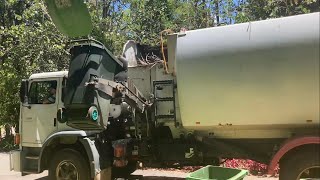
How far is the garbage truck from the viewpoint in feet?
18.3

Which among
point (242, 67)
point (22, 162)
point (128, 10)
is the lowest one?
point (22, 162)

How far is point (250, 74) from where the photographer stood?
573cm

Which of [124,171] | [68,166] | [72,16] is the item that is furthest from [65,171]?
[72,16]

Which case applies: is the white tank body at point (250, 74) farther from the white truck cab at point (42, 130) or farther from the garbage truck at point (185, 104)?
the white truck cab at point (42, 130)

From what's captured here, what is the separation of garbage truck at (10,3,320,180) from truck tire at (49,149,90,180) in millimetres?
18

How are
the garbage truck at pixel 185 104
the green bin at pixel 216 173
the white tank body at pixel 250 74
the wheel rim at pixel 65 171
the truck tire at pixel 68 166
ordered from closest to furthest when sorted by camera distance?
the white tank body at pixel 250 74 < the garbage truck at pixel 185 104 < the green bin at pixel 216 173 < the truck tire at pixel 68 166 < the wheel rim at pixel 65 171

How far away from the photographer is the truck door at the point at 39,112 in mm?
7832

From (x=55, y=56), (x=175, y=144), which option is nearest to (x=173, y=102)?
(x=175, y=144)

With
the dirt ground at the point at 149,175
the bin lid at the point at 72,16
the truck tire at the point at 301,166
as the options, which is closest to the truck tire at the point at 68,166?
the bin lid at the point at 72,16

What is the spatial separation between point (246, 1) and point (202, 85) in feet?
34.9

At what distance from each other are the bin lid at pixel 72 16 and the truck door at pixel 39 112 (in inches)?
46.5

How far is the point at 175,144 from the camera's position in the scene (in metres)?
6.98

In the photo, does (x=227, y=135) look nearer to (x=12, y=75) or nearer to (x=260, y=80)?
(x=260, y=80)

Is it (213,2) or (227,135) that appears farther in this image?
(213,2)
